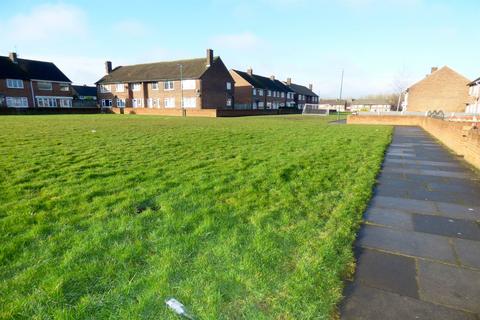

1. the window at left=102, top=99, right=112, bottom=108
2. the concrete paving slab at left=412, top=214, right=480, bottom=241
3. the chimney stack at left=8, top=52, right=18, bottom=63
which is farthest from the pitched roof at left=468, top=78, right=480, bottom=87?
the chimney stack at left=8, top=52, right=18, bottom=63

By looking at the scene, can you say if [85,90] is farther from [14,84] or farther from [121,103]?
[14,84]

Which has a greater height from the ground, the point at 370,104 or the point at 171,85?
the point at 171,85

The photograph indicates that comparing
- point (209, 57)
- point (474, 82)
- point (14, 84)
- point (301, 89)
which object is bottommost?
point (14, 84)

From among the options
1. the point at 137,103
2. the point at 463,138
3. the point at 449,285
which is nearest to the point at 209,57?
the point at 137,103

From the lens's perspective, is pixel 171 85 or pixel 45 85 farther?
pixel 45 85

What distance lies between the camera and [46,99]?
155ft

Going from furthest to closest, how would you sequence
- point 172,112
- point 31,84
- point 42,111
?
1. point 31,84
2. point 172,112
3. point 42,111

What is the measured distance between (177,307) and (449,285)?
251 cm

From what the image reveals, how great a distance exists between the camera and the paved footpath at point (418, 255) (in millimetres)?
2371

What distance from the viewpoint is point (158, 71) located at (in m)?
48.4

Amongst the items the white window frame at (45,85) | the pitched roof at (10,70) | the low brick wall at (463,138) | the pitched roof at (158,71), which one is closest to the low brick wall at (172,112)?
the pitched roof at (158,71)

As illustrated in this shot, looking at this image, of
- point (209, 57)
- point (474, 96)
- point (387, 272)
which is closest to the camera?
point (387, 272)

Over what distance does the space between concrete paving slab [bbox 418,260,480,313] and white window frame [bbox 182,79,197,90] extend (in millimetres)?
43942

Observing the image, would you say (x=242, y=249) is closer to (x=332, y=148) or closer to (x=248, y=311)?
(x=248, y=311)
